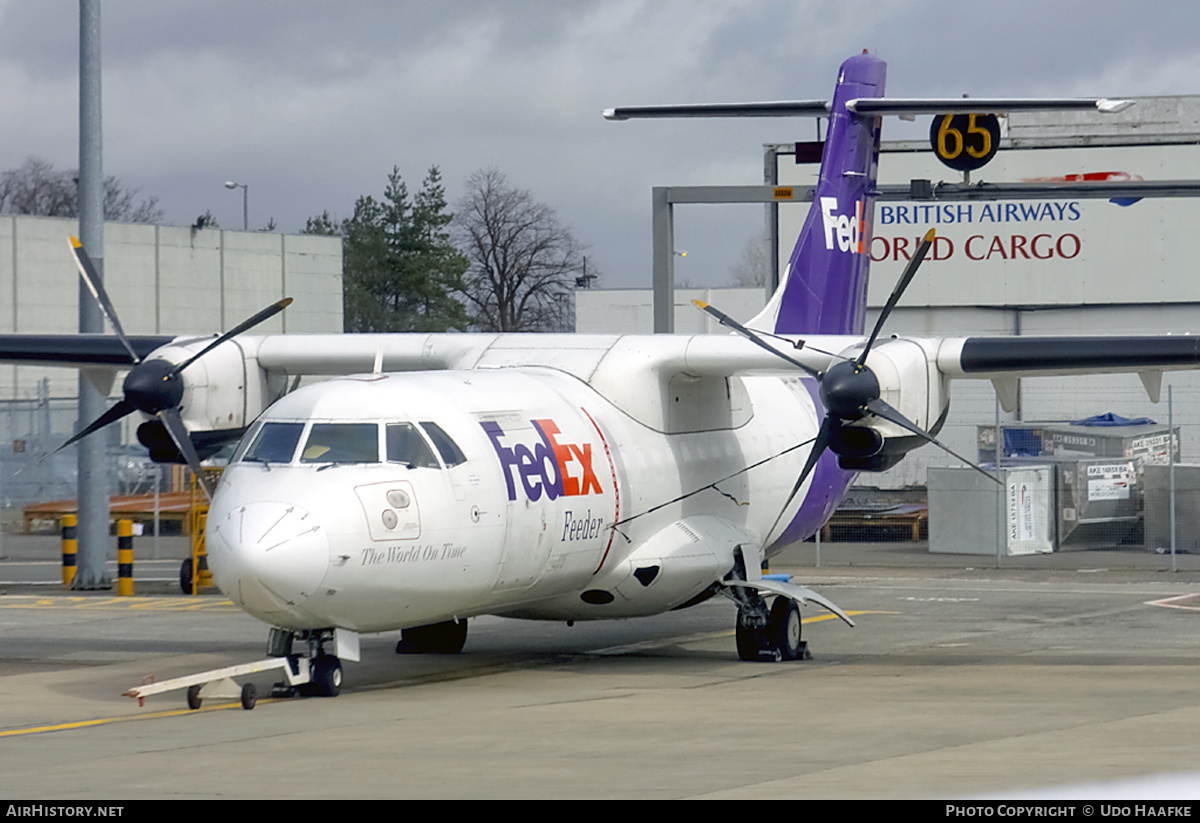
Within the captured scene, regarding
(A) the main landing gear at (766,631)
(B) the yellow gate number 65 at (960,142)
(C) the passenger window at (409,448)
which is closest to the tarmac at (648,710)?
(A) the main landing gear at (766,631)

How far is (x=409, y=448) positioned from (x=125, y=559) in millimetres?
12574

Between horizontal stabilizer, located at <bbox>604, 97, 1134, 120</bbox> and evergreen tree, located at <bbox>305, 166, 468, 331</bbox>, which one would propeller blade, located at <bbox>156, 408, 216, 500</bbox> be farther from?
evergreen tree, located at <bbox>305, 166, 468, 331</bbox>

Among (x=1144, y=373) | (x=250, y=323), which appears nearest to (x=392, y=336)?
(x=250, y=323)

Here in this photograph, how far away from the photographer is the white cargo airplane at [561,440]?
12.3m

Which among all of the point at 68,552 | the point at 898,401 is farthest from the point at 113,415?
the point at 68,552

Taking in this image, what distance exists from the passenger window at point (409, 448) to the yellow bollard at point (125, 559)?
1224cm

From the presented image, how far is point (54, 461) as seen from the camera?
3494 centimetres

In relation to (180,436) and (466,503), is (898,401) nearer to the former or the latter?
(466,503)

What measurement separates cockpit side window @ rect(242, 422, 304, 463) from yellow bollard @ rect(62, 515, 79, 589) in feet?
43.5

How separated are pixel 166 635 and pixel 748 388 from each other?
23.5 feet

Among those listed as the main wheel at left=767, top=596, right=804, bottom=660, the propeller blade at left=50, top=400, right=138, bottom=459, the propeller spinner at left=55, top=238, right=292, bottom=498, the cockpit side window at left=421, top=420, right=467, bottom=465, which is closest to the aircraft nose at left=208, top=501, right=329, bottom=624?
the cockpit side window at left=421, top=420, right=467, bottom=465

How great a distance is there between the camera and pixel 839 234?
66.0ft
